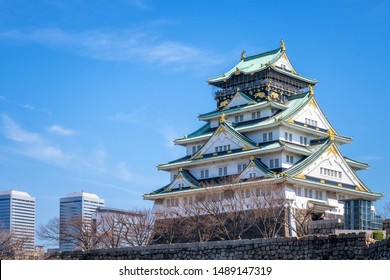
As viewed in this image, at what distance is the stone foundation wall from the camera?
32.2 m

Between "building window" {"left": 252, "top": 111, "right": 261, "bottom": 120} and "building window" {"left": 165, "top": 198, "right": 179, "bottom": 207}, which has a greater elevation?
"building window" {"left": 252, "top": 111, "right": 261, "bottom": 120}

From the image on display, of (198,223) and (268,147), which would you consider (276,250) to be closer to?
(198,223)

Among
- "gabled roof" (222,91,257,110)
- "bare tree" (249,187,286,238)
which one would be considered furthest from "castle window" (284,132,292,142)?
"bare tree" (249,187,286,238)

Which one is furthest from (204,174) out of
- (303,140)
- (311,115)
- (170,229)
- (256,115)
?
(311,115)

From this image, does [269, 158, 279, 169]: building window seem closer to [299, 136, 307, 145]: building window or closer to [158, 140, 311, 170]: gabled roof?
[158, 140, 311, 170]: gabled roof

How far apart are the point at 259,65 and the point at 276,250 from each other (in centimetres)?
4453

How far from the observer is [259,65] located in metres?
78.8

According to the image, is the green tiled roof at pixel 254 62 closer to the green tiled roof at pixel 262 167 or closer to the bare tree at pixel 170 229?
the green tiled roof at pixel 262 167

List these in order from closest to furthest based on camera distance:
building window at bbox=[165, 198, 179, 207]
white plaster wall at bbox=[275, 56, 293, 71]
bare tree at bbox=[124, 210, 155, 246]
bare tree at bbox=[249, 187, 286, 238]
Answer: bare tree at bbox=[249, 187, 286, 238], bare tree at bbox=[124, 210, 155, 246], building window at bbox=[165, 198, 179, 207], white plaster wall at bbox=[275, 56, 293, 71]

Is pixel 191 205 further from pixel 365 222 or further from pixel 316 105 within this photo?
pixel 365 222

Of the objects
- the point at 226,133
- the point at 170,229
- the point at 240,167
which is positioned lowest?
the point at 170,229

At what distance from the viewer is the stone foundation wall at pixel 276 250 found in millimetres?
32156

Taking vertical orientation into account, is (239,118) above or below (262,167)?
above
